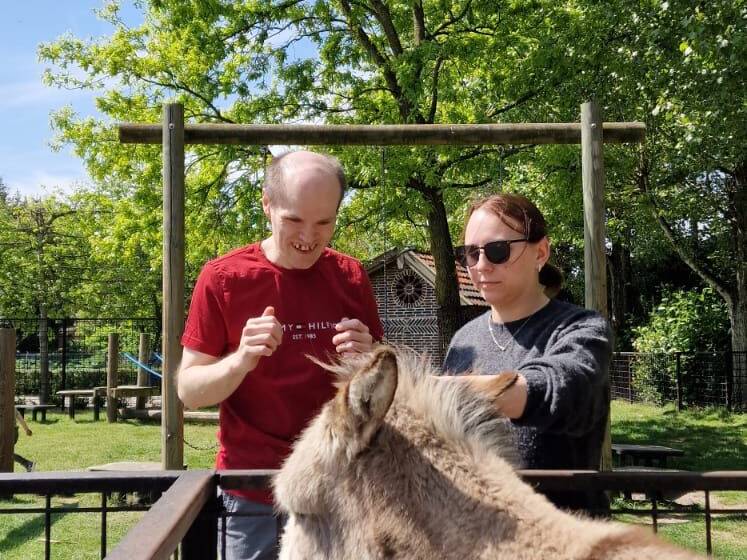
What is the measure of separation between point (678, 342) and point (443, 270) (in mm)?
10688

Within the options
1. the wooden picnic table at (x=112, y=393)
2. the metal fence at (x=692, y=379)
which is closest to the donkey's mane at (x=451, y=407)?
the wooden picnic table at (x=112, y=393)

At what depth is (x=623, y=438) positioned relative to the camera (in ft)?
41.8

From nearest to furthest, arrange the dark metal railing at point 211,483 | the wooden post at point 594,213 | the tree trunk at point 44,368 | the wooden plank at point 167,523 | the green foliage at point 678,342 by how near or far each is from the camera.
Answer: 1. the wooden plank at point 167,523
2. the dark metal railing at point 211,483
3. the wooden post at point 594,213
4. the green foliage at point 678,342
5. the tree trunk at point 44,368

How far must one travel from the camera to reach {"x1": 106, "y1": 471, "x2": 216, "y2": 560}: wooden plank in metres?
1.15

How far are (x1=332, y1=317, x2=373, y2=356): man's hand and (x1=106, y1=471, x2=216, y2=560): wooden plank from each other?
0.49 metres

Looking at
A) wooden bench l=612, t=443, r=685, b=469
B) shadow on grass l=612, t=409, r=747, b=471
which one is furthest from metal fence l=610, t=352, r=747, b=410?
wooden bench l=612, t=443, r=685, b=469

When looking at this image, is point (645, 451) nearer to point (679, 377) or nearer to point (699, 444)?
point (699, 444)

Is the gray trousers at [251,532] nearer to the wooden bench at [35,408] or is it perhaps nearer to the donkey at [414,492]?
the donkey at [414,492]

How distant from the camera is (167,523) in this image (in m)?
1.33

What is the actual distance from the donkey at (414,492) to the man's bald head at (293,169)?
858 mm

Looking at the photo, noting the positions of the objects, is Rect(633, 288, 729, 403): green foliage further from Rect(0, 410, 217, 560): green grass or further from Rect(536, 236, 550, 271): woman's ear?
Rect(536, 236, 550, 271): woman's ear

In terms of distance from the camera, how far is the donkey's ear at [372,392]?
1244 millimetres

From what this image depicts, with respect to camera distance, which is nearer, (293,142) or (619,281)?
(293,142)

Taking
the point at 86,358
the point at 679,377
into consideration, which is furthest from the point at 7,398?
the point at 679,377
